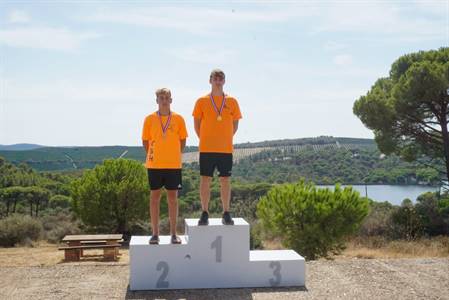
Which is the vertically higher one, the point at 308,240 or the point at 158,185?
the point at 158,185

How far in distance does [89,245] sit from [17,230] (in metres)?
7.11

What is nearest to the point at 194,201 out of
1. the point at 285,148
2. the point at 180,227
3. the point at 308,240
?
the point at 180,227

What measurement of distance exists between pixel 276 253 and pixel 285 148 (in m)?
43.0

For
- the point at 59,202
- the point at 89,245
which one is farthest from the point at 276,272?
the point at 59,202

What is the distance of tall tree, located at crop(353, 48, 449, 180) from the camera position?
15.1m

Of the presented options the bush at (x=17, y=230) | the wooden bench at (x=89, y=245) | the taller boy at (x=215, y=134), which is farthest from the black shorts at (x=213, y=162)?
the bush at (x=17, y=230)

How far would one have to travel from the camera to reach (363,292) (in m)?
5.11

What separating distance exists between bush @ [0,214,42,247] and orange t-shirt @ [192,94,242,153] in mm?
13800

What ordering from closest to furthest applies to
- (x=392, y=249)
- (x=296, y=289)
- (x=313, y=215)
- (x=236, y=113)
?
(x=296, y=289), (x=236, y=113), (x=313, y=215), (x=392, y=249)

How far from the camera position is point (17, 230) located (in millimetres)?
16891

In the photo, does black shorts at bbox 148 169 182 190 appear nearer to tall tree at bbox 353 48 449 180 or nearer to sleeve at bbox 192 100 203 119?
sleeve at bbox 192 100 203 119

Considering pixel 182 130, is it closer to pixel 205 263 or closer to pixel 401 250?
pixel 205 263

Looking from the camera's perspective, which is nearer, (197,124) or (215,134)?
(215,134)

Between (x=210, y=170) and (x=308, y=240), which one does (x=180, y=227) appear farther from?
(x=210, y=170)
